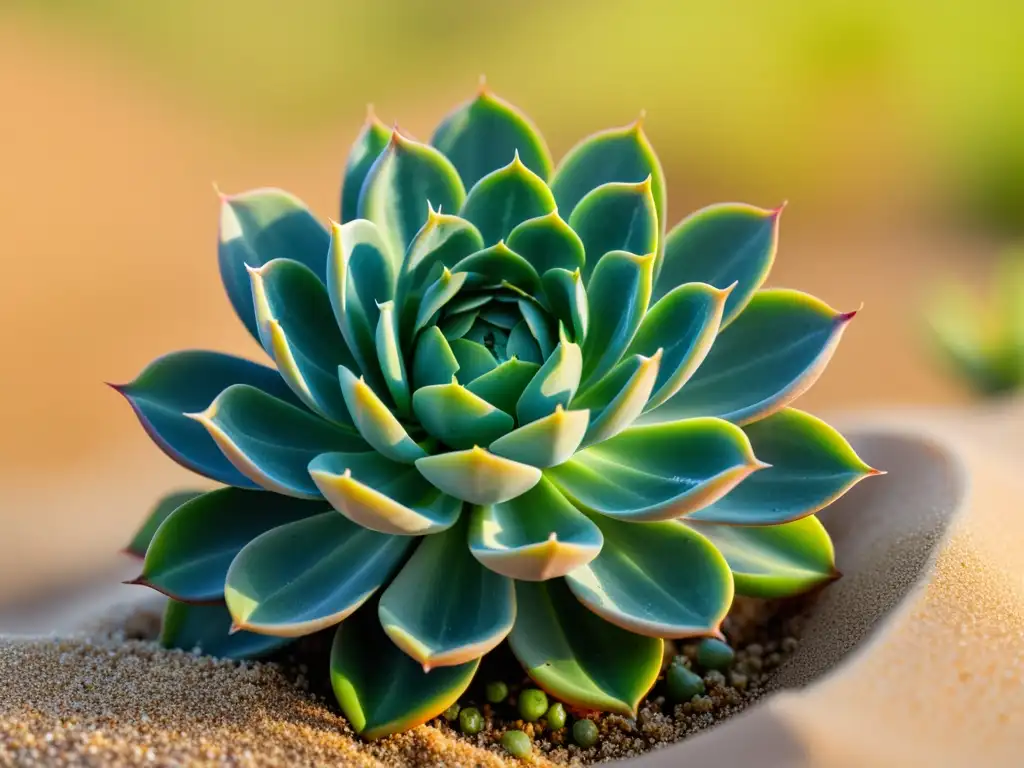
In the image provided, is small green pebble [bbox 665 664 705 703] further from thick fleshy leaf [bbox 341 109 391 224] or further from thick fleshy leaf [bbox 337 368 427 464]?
thick fleshy leaf [bbox 341 109 391 224]

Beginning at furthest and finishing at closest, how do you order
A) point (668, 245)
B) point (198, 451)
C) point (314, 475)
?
point (668, 245) < point (198, 451) < point (314, 475)

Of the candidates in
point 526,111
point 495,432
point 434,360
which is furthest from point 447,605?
point 526,111

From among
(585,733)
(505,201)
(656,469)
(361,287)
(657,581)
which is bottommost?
(585,733)

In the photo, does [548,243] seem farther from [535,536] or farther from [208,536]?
[208,536]

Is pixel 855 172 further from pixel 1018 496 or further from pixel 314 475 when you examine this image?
pixel 314 475

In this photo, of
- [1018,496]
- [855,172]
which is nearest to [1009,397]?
[1018,496]

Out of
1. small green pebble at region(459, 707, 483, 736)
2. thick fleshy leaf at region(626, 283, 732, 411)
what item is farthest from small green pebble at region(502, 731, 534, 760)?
thick fleshy leaf at region(626, 283, 732, 411)
